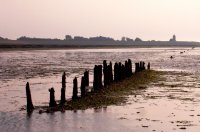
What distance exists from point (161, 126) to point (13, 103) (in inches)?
435

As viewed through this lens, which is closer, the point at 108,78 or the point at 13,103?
the point at 13,103

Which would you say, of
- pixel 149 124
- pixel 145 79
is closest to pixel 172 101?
pixel 149 124

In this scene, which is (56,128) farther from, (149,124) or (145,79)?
(145,79)

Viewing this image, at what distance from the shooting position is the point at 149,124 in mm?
20500

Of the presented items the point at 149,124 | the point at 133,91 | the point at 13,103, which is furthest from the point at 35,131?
the point at 133,91

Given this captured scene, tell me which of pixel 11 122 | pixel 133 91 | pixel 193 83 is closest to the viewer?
pixel 11 122

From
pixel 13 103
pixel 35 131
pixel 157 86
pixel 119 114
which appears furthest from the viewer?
pixel 157 86

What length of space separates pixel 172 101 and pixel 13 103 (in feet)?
32.3

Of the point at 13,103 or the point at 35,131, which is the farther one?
the point at 13,103

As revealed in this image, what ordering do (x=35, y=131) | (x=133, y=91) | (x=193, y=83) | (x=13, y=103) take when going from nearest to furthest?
(x=35, y=131), (x=13, y=103), (x=133, y=91), (x=193, y=83)

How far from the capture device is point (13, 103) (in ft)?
90.2

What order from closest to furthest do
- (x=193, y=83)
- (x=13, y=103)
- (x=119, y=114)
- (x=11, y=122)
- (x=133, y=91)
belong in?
(x=11, y=122) < (x=119, y=114) < (x=13, y=103) < (x=133, y=91) < (x=193, y=83)

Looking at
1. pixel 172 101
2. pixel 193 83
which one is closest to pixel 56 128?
pixel 172 101

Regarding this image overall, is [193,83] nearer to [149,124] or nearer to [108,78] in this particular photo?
[108,78]
